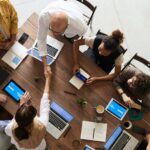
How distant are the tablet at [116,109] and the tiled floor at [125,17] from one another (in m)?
1.42

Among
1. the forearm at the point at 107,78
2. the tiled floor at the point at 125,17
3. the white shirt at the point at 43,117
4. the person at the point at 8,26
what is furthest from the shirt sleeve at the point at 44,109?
the tiled floor at the point at 125,17

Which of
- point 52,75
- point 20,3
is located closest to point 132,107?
point 52,75

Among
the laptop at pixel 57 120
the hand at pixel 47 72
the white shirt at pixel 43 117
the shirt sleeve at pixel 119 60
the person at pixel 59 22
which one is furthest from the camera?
the shirt sleeve at pixel 119 60

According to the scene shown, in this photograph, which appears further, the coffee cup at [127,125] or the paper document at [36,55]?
the paper document at [36,55]

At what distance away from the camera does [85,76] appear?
3.66 m

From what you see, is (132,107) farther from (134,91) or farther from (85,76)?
(85,76)

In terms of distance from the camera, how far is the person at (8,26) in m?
3.47

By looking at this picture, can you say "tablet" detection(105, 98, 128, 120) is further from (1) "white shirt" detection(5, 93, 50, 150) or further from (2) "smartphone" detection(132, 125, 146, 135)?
(1) "white shirt" detection(5, 93, 50, 150)

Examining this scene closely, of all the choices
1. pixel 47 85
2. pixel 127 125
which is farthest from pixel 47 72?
pixel 127 125

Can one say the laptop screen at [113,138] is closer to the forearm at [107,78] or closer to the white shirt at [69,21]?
the forearm at [107,78]

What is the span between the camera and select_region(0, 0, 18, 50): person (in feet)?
11.4

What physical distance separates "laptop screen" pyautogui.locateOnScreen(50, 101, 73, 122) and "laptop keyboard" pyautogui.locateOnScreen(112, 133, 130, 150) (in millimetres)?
564

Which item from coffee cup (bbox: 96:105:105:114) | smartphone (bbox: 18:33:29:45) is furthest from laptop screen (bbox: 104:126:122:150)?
smartphone (bbox: 18:33:29:45)

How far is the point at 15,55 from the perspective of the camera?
365 cm
